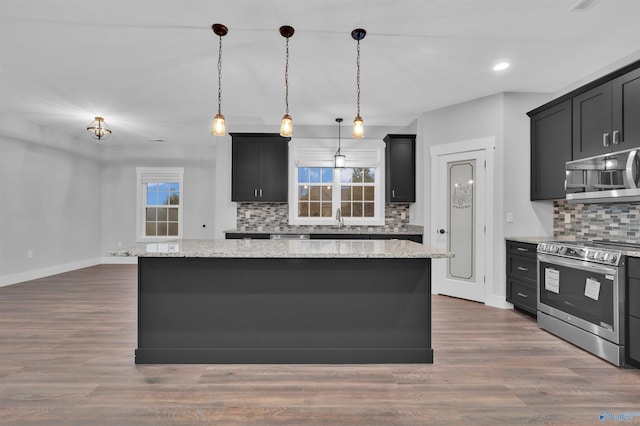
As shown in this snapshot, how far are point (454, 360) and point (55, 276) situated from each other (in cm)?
687

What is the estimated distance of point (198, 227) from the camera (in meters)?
7.77

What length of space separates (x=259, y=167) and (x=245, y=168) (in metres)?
0.23

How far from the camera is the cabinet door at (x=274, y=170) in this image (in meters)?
5.68

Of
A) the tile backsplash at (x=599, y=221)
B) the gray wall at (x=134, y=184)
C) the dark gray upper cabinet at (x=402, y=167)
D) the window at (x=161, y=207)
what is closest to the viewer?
the tile backsplash at (x=599, y=221)

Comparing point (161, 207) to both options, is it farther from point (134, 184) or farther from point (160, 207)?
point (134, 184)

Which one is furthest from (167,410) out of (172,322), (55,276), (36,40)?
(55,276)

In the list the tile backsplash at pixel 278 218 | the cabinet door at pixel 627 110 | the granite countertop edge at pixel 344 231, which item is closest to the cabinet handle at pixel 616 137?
the cabinet door at pixel 627 110

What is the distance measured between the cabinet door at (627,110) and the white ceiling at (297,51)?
0.43 meters

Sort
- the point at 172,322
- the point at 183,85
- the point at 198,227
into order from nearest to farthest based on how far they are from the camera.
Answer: the point at 172,322, the point at 183,85, the point at 198,227

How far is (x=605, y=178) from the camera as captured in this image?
308 cm

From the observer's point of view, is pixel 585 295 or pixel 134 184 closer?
pixel 585 295

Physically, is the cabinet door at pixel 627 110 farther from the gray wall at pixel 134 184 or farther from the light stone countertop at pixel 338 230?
the gray wall at pixel 134 184

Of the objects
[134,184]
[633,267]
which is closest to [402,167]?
[633,267]

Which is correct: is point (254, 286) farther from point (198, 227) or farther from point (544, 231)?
point (198, 227)
